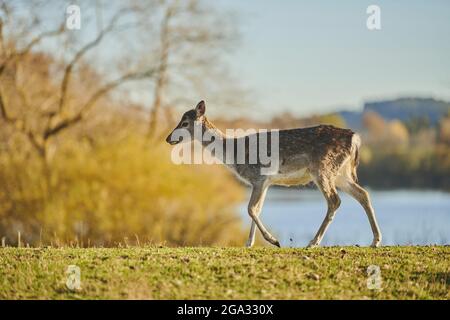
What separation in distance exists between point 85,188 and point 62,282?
970 inches

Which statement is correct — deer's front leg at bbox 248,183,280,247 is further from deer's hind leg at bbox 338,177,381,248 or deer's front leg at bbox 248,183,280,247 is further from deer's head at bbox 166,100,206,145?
deer's head at bbox 166,100,206,145

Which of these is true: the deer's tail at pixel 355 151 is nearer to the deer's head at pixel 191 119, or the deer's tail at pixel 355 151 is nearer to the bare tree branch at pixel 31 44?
the deer's head at pixel 191 119

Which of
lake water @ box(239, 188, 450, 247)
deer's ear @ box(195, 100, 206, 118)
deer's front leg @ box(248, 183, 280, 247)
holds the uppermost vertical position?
deer's ear @ box(195, 100, 206, 118)

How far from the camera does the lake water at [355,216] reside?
19.2 meters

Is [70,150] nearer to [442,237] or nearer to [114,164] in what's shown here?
[114,164]

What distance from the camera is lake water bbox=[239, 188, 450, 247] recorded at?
19156 mm

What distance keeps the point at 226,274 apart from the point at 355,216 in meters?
32.7

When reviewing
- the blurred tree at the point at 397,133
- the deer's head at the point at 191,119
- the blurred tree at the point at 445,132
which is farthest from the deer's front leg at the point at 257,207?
the blurred tree at the point at 397,133

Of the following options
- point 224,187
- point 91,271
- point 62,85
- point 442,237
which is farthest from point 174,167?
point 91,271

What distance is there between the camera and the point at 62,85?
3547cm

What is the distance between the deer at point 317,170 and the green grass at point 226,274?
1028 millimetres

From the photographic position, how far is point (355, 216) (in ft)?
137

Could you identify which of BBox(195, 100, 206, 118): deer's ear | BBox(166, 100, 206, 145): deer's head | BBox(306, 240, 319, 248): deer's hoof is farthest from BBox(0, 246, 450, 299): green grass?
BBox(195, 100, 206, 118): deer's ear

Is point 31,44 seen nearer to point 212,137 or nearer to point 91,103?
point 91,103
